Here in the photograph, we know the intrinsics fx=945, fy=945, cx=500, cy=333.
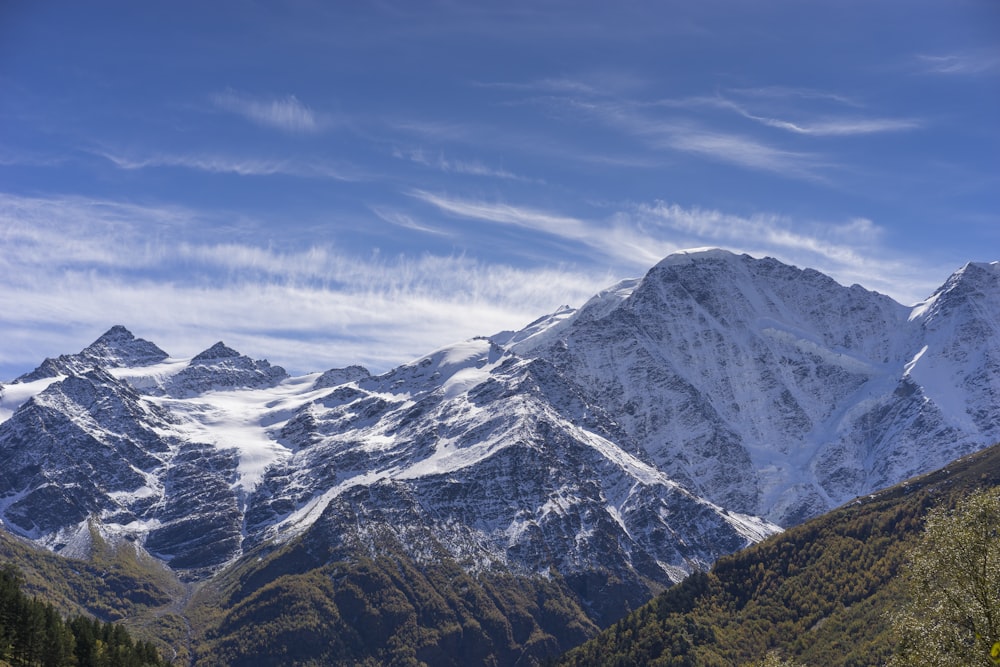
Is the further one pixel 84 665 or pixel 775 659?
pixel 84 665

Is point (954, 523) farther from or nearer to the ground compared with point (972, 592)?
farther from the ground

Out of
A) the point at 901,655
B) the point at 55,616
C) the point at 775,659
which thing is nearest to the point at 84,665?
the point at 55,616

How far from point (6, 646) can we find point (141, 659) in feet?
115

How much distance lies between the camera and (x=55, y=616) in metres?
152

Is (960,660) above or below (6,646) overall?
above

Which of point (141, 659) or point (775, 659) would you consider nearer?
point (775, 659)

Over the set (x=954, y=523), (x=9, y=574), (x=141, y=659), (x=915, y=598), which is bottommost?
(x=141, y=659)

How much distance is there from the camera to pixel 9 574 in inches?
6457

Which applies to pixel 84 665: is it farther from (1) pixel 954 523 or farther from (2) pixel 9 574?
(1) pixel 954 523

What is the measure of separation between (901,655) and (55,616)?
13923 centimetres

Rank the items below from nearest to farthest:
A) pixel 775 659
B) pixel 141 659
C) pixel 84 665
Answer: pixel 775 659
pixel 84 665
pixel 141 659

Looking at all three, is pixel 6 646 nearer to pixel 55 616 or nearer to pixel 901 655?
pixel 55 616

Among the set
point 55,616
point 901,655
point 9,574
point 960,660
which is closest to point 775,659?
point 901,655

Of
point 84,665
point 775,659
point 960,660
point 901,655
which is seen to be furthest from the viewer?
point 84,665
